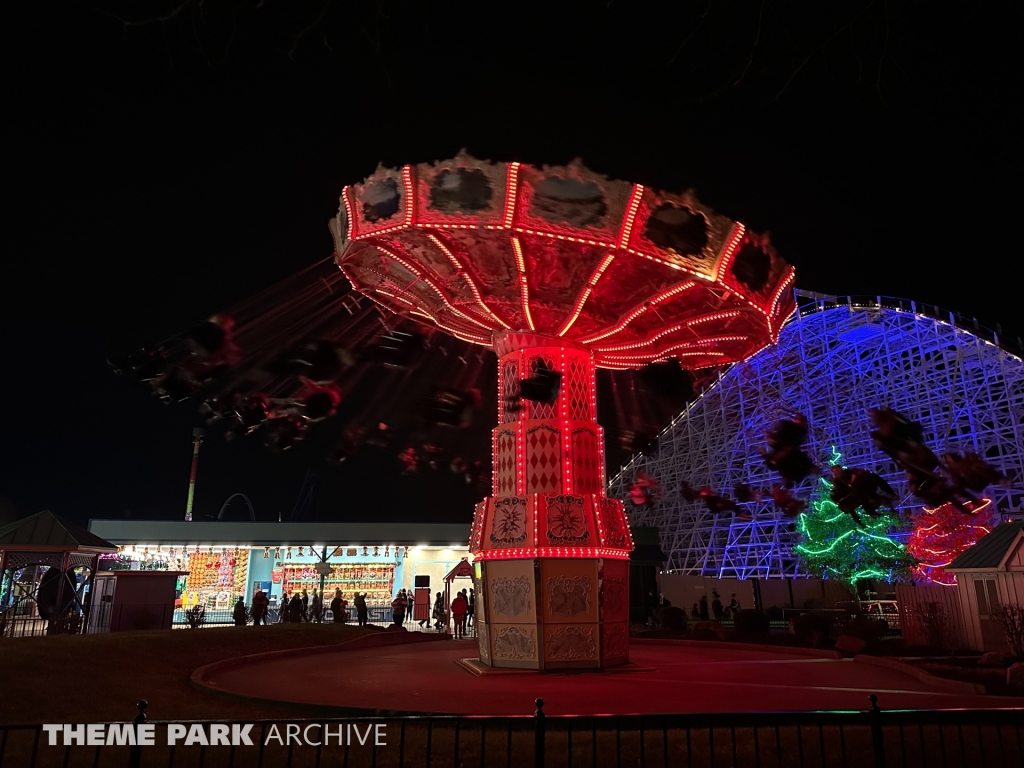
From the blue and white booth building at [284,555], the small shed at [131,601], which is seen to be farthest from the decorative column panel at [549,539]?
the blue and white booth building at [284,555]

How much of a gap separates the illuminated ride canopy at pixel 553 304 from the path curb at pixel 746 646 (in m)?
5.45

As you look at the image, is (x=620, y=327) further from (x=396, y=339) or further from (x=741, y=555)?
(x=741, y=555)

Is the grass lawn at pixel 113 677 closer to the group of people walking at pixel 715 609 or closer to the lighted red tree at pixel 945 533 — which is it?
the group of people walking at pixel 715 609

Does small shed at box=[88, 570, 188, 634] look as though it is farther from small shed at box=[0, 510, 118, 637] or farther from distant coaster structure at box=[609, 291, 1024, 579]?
distant coaster structure at box=[609, 291, 1024, 579]

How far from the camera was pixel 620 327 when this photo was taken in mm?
13094

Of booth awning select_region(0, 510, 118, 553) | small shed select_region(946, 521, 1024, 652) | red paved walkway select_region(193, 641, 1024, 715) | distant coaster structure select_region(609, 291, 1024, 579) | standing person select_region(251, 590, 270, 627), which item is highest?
distant coaster structure select_region(609, 291, 1024, 579)

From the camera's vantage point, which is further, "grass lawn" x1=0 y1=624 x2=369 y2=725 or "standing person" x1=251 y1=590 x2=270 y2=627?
"standing person" x1=251 y1=590 x2=270 y2=627

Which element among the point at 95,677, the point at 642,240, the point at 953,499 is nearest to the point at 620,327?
the point at 642,240

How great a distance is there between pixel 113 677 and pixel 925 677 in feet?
37.4

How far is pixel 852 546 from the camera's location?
3005 cm

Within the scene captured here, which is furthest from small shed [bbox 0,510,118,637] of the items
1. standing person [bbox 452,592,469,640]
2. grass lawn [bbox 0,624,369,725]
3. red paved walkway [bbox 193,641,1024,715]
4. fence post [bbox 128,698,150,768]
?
fence post [bbox 128,698,150,768]

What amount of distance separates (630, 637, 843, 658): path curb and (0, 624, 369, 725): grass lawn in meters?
9.23

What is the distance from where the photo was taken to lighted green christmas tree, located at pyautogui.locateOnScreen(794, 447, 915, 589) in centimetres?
2942

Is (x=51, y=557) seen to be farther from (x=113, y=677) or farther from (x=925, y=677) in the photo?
(x=925, y=677)
